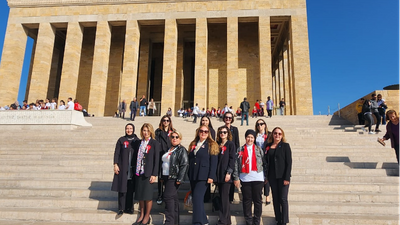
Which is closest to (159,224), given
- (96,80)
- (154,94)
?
(96,80)

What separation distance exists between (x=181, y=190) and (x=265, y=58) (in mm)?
16620

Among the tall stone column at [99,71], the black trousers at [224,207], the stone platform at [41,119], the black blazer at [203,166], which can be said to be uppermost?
the tall stone column at [99,71]

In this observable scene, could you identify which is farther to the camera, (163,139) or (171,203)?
(163,139)

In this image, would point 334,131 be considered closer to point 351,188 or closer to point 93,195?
point 351,188

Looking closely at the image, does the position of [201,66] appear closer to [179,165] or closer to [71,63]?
[71,63]

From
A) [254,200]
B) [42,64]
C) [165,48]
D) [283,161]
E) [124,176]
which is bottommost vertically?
[254,200]

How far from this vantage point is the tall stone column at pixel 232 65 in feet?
64.4

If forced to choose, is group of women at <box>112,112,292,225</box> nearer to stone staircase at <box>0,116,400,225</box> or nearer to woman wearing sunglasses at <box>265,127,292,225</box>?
woman wearing sunglasses at <box>265,127,292,225</box>

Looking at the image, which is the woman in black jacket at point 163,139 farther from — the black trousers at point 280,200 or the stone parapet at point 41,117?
the stone parapet at point 41,117

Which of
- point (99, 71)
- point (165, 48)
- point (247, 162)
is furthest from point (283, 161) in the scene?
point (99, 71)

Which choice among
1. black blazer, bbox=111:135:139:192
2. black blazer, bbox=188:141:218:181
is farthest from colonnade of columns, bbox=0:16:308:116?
black blazer, bbox=188:141:218:181

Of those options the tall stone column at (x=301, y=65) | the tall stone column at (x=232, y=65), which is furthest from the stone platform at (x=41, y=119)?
the tall stone column at (x=301, y=65)

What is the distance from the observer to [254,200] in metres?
3.92

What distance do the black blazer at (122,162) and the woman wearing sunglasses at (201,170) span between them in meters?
1.24
